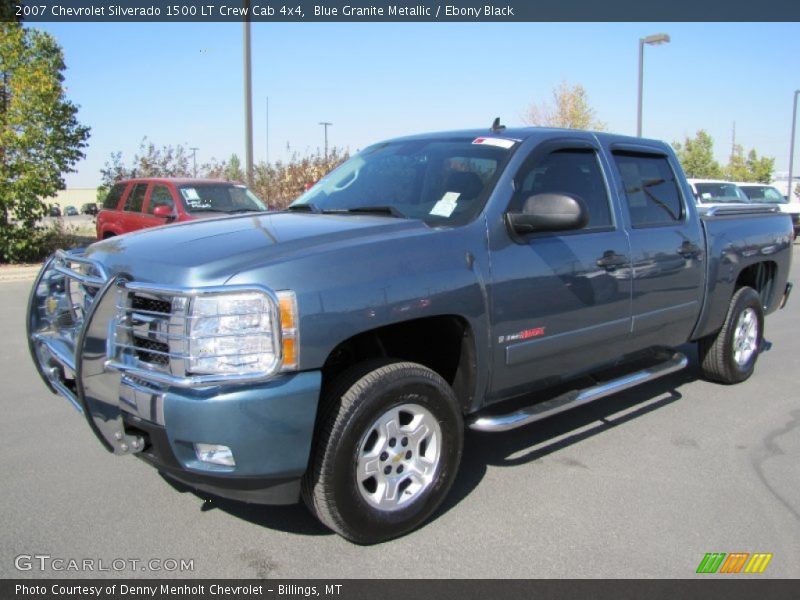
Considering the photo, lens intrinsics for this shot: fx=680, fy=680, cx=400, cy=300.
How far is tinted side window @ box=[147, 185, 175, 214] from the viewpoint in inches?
452

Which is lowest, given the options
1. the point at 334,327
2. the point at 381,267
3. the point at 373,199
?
the point at 334,327

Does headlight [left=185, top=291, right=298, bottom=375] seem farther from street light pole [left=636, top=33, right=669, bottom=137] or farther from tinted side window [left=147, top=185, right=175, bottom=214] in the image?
street light pole [left=636, top=33, right=669, bottom=137]

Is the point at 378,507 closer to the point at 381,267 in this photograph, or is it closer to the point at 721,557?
the point at 381,267

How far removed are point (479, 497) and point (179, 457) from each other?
1676 mm

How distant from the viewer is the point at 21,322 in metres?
8.45

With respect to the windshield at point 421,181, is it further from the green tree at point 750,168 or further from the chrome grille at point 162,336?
the green tree at point 750,168

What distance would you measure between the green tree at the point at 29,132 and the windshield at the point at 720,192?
1501 cm

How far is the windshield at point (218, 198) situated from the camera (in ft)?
37.3

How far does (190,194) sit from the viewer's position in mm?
11445

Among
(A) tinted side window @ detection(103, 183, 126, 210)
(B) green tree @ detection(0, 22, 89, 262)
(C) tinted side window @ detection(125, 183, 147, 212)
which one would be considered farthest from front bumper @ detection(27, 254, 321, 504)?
(B) green tree @ detection(0, 22, 89, 262)

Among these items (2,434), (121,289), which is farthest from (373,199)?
(2,434)

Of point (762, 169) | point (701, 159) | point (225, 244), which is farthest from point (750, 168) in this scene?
point (225, 244)

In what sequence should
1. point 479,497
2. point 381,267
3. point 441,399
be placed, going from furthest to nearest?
point 479,497 → point 441,399 → point 381,267
